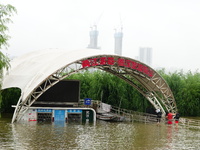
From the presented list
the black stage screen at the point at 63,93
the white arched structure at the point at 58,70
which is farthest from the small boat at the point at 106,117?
the white arched structure at the point at 58,70

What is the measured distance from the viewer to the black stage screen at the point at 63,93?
30.9 metres

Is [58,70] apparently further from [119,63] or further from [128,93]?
[128,93]

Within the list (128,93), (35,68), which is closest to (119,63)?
(35,68)

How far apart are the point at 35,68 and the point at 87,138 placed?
10552 mm

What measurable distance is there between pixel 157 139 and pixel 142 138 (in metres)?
0.85

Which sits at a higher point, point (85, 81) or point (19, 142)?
point (85, 81)

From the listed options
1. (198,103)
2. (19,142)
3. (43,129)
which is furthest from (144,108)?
(19,142)

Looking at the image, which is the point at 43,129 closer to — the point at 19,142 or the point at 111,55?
the point at 19,142

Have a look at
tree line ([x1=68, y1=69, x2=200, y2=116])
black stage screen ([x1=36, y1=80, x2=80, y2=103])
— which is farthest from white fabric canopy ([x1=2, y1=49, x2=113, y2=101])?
tree line ([x1=68, y1=69, x2=200, y2=116])

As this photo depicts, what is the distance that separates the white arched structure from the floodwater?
260 centimetres

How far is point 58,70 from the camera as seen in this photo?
24922 mm

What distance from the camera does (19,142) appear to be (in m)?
17.5

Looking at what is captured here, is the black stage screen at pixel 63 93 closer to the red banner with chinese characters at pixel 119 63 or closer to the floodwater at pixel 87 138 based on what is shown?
the red banner with chinese characters at pixel 119 63

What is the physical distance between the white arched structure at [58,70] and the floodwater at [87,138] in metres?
2.60
